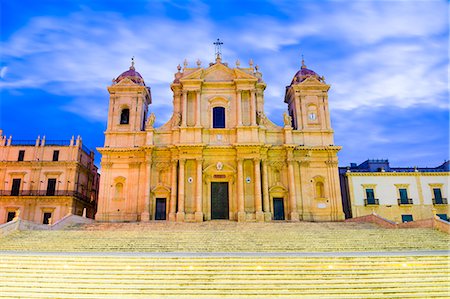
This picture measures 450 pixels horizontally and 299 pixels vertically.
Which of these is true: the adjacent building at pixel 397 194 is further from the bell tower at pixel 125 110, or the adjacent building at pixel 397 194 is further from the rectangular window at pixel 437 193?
the bell tower at pixel 125 110

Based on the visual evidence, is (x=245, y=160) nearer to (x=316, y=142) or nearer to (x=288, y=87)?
(x=316, y=142)

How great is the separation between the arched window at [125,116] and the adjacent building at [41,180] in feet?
24.3

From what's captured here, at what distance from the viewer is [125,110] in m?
30.4

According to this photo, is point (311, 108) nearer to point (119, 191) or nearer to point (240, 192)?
point (240, 192)

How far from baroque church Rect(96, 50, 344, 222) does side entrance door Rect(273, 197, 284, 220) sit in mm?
52

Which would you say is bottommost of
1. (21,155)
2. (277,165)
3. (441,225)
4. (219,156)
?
(441,225)

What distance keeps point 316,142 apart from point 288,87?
20.4 feet

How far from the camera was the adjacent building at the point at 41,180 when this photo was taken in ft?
106

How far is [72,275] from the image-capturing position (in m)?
11.7

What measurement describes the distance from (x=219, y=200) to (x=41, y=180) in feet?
57.5

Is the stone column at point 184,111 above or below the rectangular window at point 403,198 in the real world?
above

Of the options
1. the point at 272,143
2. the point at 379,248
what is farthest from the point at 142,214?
the point at 379,248

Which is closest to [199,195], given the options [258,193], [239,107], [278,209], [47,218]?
[258,193]

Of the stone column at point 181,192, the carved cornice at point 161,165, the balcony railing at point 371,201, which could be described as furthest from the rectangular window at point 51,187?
the balcony railing at point 371,201
